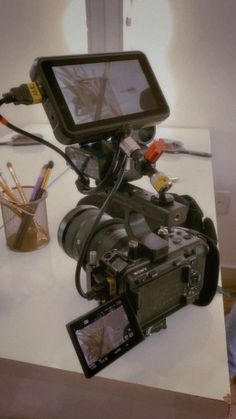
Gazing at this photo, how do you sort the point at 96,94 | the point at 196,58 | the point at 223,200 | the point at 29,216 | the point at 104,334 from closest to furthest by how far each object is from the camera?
the point at 104,334, the point at 96,94, the point at 29,216, the point at 196,58, the point at 223,200

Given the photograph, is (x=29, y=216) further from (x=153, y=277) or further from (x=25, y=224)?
(x=153, y=277)

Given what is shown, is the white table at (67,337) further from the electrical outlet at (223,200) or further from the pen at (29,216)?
the electrical outlet at (223,200)

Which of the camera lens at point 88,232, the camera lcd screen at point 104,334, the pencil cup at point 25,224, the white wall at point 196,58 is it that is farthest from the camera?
the white wall at point 196,58

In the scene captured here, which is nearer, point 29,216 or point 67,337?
point 67,337

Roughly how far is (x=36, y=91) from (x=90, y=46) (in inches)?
39.9

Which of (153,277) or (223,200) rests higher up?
(153,277)

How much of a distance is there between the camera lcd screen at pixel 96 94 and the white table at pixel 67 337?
0.26 meters

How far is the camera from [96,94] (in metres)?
0.56

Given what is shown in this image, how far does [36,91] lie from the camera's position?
48 cm

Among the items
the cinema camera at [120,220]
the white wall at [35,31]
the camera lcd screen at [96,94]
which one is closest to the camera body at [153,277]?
the cinema camera at [120,220]

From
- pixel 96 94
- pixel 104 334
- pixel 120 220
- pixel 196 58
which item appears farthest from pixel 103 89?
pixel 196 58

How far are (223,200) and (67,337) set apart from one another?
1.20 meters

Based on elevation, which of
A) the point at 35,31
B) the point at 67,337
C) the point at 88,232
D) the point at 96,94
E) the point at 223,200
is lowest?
the point at 223,200

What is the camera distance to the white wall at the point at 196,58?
1.26m
